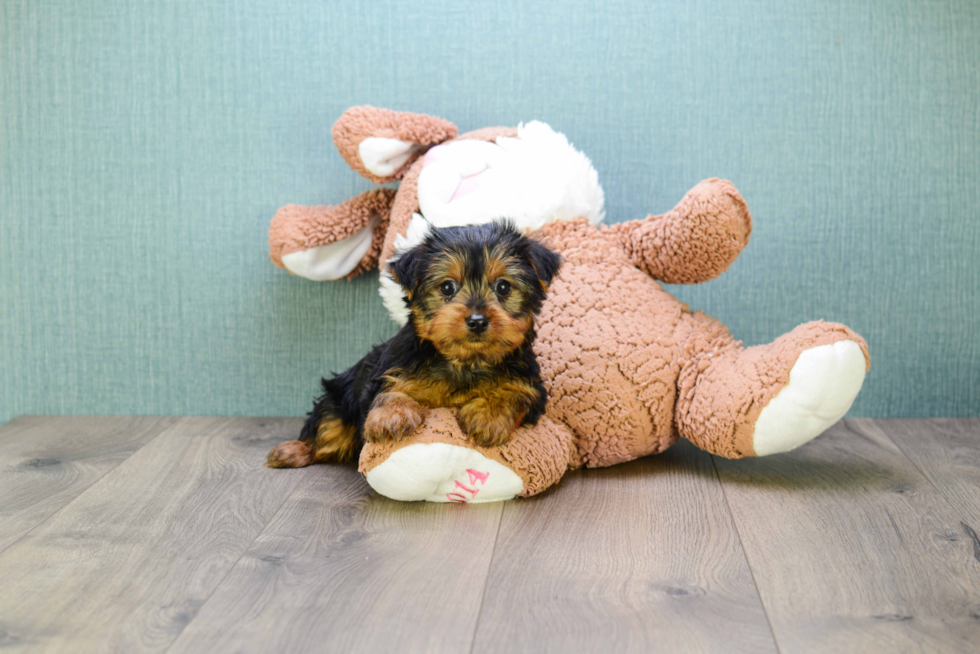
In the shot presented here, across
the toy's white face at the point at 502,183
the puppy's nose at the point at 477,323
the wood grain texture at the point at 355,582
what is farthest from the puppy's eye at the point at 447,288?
the wood grain texture at the point at 355,582

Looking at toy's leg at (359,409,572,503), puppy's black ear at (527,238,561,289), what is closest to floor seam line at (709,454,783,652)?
toy's leg at (359,409,572,503)

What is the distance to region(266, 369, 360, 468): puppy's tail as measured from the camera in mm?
2316

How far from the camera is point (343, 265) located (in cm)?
263

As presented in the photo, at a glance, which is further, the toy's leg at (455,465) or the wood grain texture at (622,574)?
the toy's leg at (455,465)

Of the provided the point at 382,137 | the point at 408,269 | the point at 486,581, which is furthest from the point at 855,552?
the point at 382,137

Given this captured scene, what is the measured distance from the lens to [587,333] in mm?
2207

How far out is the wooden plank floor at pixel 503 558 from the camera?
4.52ft

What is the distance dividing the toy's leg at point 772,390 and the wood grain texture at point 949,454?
371 millimetres

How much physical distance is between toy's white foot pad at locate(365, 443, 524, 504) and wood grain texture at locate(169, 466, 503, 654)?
0.04m

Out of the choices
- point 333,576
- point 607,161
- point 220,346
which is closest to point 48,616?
point 333,576

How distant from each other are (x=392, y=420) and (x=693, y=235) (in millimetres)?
975

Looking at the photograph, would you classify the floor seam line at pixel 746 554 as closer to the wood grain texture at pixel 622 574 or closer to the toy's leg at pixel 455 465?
the wood grain texture at pixel 622 574

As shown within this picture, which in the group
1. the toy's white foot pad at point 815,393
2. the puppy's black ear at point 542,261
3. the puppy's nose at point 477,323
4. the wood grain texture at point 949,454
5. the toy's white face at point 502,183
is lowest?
the wood grain texture at point 949,454

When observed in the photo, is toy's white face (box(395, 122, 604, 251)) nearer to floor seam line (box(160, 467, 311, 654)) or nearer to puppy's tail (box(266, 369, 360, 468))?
puppy's tail (box(266, 369, 360, 468))
